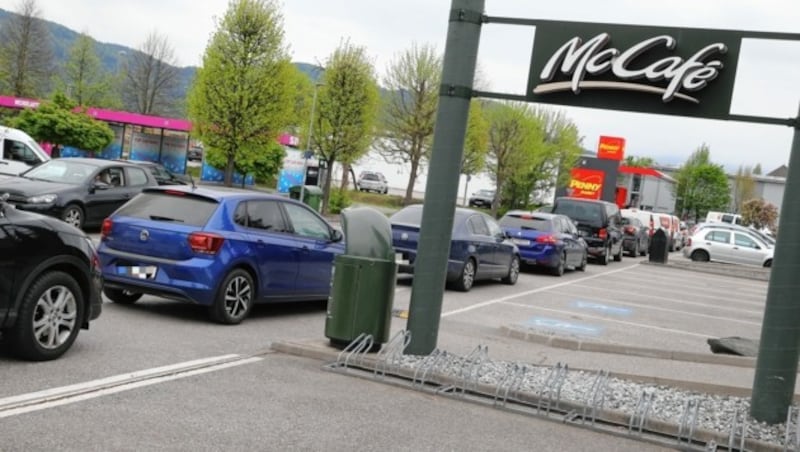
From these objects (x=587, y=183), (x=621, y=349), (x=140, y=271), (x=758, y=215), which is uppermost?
(x=758, y=215)

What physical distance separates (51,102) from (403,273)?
103ft

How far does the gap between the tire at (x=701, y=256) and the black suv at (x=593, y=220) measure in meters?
6.40

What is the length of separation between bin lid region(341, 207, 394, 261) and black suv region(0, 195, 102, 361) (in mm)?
2310

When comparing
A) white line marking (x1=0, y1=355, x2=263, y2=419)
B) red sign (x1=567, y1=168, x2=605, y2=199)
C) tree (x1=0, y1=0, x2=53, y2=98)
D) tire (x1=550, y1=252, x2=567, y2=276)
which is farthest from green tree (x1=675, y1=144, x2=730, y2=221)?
white line marking (x1=0, y1=355, x2=263, y2=419)

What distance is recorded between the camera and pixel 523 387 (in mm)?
7129

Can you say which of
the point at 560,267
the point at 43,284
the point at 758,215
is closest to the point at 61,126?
the point at 560,267

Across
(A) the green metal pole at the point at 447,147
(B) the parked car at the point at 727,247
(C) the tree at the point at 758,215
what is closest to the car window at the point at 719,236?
(B) the parked car at the point at 727,247

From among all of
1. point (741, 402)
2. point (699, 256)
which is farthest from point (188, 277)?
point (699, 256)

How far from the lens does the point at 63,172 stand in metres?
17.3

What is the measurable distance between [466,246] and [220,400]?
31.3ft

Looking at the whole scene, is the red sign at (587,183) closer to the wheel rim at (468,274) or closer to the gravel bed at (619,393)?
the wheel rim at (468,274)

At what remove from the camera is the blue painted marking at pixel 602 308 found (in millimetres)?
14833

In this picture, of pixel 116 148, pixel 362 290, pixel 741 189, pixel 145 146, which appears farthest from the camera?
pixel 741 189

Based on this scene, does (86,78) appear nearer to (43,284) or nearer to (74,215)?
(74,215)
